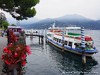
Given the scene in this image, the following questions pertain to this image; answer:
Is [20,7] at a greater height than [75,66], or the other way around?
[20,7]

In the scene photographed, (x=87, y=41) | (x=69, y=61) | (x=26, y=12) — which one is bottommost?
(x=69, y=61)

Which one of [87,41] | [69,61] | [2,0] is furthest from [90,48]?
[2,0]

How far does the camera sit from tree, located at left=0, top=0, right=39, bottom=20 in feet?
86.3

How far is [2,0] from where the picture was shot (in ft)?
83.6

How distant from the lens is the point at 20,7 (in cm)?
2961

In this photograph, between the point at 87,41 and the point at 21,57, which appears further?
the point at 87,41

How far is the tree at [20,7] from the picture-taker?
2630 centimetres

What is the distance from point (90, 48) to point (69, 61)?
16.2 feet

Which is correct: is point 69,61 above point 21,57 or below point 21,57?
below

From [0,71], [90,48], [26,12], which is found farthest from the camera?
[90,48]

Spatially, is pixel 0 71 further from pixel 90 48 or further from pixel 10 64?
pixel 90 48

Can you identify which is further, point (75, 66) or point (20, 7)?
point (75, 66)

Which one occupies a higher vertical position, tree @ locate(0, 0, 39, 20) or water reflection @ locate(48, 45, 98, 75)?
tree @ locate(0, 0, 39, 20)

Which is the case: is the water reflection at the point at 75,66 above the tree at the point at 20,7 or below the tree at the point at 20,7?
below
